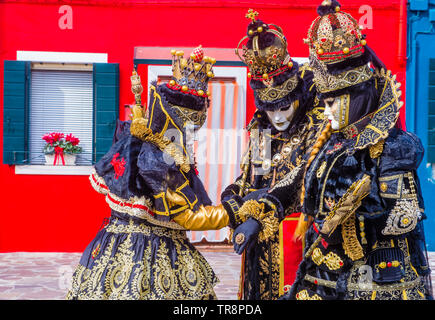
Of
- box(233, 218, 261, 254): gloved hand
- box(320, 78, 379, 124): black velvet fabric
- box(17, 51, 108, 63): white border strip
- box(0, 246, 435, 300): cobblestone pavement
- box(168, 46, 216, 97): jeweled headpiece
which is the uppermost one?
box(17, 51, 108, 63): white border strip

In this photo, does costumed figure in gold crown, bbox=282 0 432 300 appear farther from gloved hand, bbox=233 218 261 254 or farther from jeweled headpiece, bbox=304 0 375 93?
gloved hand, bbox=233 218 261 254

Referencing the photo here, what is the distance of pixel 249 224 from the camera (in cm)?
346

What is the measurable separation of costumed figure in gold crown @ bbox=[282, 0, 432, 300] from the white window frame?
6.41 meters

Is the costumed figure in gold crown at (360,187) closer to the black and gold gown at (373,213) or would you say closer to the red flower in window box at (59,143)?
the black and gold gown at (373,213)

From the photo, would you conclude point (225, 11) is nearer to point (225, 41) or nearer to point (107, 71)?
point (225, 41)

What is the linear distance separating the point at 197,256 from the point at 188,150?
762 mm

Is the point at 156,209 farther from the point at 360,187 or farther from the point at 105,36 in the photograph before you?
the point at 105,36

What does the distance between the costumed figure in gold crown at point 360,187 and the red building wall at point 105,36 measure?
6127 mm

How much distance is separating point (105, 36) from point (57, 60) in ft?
2.87

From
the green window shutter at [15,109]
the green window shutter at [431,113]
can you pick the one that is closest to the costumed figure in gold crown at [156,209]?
the green window shutter at [15,109]

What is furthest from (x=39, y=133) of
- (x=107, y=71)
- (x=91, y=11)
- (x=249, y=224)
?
(x=249, y=224)

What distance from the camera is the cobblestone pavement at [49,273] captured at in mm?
6477

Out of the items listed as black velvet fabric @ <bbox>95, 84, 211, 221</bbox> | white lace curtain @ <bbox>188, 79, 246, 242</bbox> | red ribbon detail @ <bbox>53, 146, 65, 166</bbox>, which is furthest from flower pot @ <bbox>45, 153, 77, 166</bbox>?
black velvet fabric @ <bbox>95, 84, 211, 221</bbox>

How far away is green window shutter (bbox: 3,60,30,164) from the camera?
8695mm
